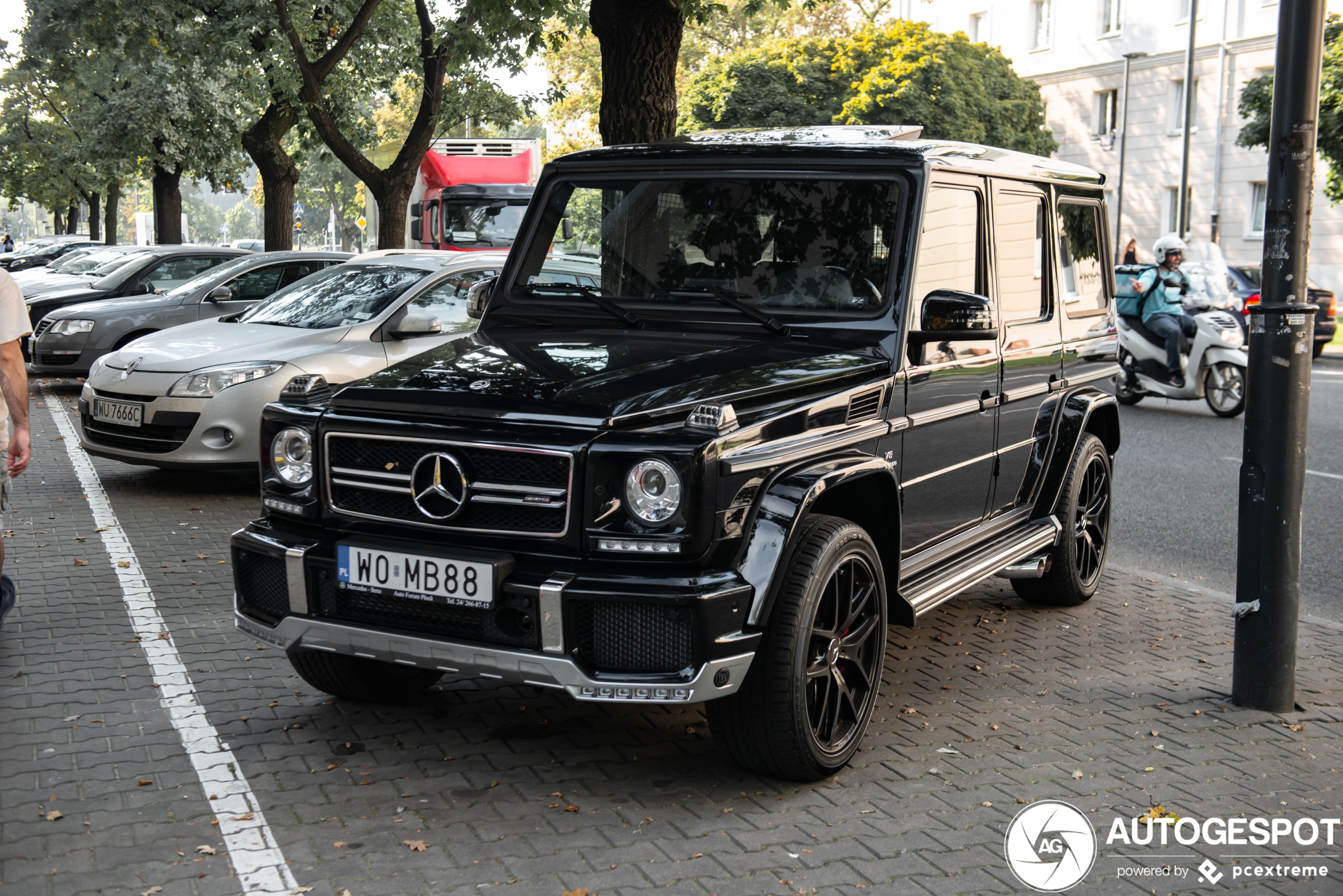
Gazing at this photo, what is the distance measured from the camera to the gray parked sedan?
1425 cm

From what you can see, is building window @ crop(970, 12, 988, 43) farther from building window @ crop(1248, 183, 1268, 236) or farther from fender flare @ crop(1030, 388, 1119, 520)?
fender flare @ crop(1030, 388, 1119, 520)

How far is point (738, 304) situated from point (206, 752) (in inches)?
95.7

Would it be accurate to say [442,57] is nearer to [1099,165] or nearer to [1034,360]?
[1034,360]

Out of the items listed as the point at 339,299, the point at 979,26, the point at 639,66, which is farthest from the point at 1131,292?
the point at 979,26

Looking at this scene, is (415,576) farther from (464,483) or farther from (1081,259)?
(1081,259)

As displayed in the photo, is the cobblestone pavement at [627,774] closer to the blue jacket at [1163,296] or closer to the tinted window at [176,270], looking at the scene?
the blue jacket at [1163,296]

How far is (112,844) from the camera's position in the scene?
380cm

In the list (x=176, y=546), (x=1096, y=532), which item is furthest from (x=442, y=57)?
(x=1096, y=532)

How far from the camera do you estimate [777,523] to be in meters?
3.94

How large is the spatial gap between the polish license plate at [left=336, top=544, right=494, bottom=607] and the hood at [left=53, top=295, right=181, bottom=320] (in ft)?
39.2

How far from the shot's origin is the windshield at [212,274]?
47.5ft

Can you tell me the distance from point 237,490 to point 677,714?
231 inches

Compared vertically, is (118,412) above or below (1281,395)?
below

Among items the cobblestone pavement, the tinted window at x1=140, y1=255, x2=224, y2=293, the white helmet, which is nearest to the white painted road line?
the cobblestone pavement
